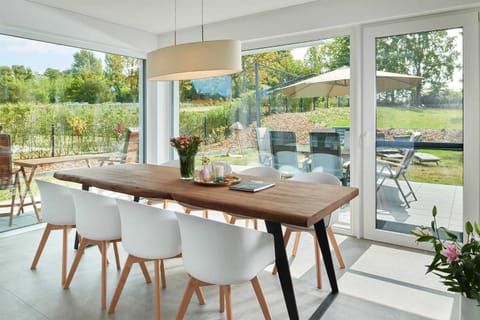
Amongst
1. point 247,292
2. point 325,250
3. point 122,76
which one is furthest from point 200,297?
point 122,76

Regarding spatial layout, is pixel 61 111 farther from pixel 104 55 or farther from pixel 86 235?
pixel 86 235

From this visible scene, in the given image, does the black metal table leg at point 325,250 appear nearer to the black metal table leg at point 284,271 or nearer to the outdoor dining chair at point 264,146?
the black metal table leg at point 284,271

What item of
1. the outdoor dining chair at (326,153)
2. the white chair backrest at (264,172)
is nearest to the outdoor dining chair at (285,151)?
the outdoor dining chair at (326,153)

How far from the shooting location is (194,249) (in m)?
1.84

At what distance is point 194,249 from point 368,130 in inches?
101

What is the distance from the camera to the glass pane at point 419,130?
3273 millimetres

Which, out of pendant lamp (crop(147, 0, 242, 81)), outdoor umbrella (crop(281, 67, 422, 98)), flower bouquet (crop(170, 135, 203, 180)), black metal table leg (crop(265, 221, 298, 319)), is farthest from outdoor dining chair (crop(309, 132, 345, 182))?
black metal table leg (crop(265, 221, 298, 319))

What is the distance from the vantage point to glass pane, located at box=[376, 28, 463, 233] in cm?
327

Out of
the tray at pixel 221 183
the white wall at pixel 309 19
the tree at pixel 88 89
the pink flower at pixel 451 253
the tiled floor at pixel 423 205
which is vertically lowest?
the tiled floor at pixel 423 205

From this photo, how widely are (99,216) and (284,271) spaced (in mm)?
1263

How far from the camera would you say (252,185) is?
2.55m

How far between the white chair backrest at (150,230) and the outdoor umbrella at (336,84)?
2.62m

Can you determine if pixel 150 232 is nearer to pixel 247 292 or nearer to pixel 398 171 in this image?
pixel 247 292

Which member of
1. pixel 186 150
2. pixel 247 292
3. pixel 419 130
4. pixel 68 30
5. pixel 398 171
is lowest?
pixel 247 292
